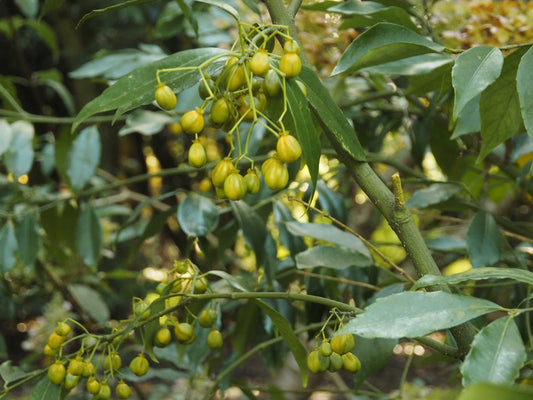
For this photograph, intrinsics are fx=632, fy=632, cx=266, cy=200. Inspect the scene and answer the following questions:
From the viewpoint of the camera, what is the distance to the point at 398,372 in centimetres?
290

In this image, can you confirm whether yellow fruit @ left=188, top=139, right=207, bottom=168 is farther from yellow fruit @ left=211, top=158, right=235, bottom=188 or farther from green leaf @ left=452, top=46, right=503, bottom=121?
green leaf @ left=452, top=46, right=503, bottom=121

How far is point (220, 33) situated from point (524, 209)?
1.71 meters

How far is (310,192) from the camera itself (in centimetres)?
72

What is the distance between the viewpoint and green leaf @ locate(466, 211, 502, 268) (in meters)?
0.81

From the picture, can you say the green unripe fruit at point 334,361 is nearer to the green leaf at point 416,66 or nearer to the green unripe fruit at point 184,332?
the green unripe fruit at point 184,332

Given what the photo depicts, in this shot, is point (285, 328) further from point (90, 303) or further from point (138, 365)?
point (90, 303)

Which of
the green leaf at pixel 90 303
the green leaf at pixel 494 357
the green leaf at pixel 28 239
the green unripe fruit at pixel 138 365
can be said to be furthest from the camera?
the green leaf at pixel 90 303

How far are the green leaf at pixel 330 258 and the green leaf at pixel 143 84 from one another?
0.33 m

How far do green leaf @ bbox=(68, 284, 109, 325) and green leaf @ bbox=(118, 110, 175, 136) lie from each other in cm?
62

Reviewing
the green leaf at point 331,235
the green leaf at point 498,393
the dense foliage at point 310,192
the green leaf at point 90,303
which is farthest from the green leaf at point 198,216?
the green leaf at point 90,303

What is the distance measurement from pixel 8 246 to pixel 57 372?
24.4 inches

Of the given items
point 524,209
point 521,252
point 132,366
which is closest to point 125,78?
point 132,366

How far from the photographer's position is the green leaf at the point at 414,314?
360 mm

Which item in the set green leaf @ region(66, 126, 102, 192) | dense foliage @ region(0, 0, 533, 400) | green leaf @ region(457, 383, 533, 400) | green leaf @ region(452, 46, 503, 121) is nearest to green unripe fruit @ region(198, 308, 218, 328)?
dense foliage @ region(0, 0, 533, 400)
